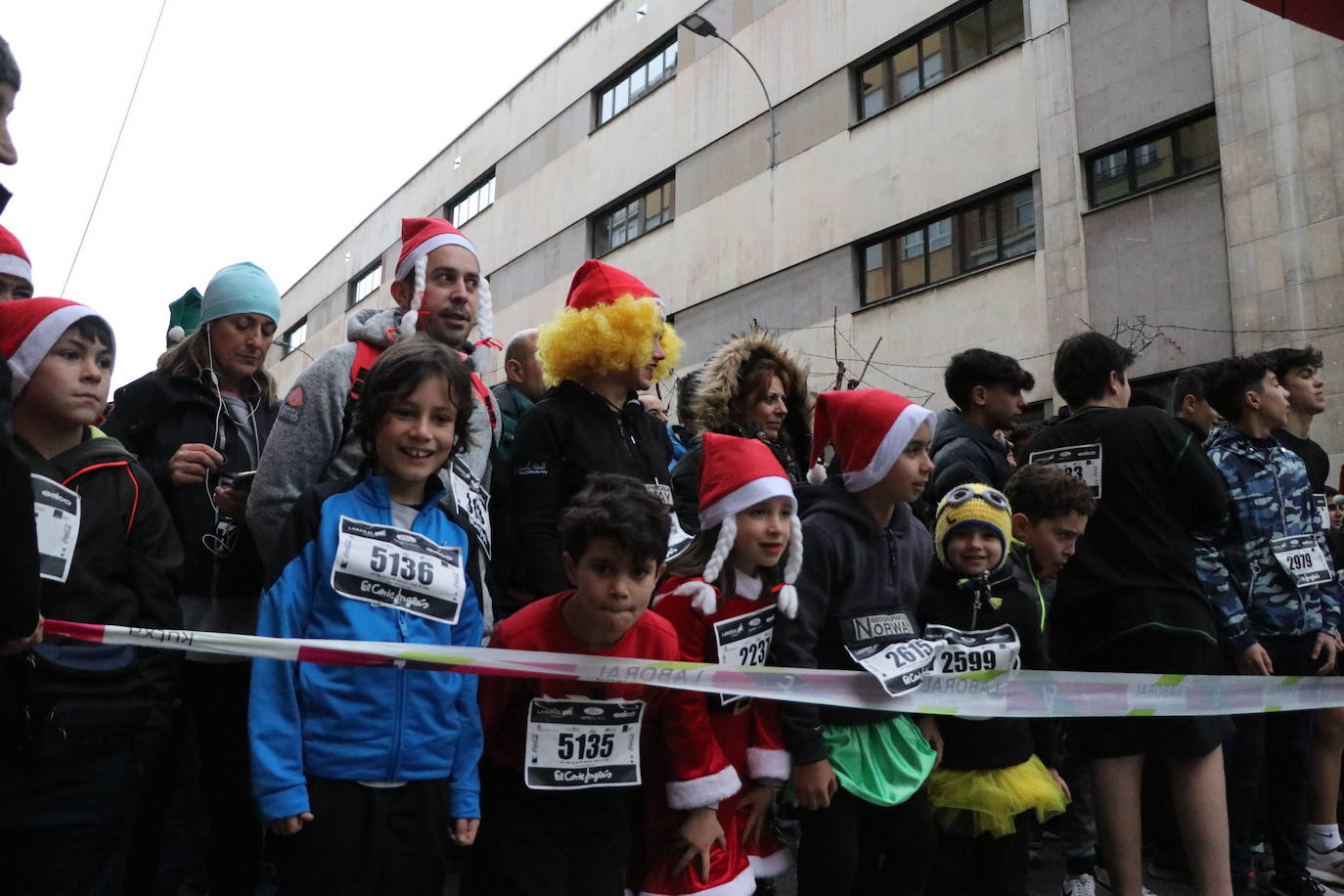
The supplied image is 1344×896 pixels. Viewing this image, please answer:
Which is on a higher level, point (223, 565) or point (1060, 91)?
point (1060, 91)

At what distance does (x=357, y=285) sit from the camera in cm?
3341

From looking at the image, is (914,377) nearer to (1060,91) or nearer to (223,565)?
(1060,91)

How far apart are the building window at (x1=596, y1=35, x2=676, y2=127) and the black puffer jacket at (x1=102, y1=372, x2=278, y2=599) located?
18622 mm

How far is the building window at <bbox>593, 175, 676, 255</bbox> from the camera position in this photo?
20.6 m

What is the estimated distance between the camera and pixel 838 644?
3127 millimetres

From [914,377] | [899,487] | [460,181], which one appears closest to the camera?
[899,487]

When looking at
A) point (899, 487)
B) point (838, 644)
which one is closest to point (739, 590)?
point (838, 644)

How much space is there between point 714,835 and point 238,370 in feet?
7.02

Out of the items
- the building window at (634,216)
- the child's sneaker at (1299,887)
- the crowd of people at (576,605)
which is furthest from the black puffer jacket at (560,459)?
the building window at (634,216)

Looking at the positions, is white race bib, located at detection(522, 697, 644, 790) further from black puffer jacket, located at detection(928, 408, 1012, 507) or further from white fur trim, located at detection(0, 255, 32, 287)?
black puffer jacket, located at detection(928, 408, 1012, 507)

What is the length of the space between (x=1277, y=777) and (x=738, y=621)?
2.95 m

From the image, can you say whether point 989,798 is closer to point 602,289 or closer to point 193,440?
point 602,289

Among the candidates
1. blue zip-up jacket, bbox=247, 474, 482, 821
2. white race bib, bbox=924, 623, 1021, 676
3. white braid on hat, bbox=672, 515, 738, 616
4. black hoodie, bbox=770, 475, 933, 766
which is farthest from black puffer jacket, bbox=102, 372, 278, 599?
white race bib, bbox=924, 623, 1021, 676

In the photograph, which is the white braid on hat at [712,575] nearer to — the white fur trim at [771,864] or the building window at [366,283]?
the white fur trim at [771,864]
